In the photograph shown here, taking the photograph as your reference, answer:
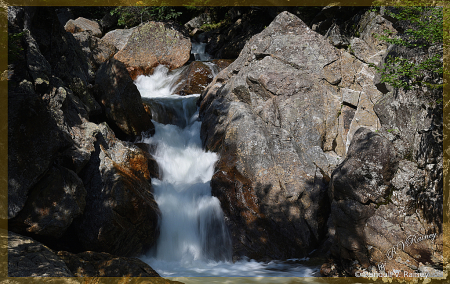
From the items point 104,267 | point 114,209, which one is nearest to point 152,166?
point 114,209

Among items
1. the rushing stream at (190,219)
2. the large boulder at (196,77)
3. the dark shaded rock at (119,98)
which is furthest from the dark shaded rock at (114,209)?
the large boulder at (196,77)

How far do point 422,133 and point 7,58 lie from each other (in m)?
8.72

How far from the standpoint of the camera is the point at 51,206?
6438 millimetres

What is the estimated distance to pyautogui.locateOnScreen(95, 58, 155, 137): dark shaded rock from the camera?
10414 millimetres

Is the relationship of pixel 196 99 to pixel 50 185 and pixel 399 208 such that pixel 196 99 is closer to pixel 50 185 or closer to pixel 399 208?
pixel 50 185

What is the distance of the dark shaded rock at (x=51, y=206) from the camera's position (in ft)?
20.1

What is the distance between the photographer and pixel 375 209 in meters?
6.54

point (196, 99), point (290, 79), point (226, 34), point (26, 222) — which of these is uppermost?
point (226, 34)

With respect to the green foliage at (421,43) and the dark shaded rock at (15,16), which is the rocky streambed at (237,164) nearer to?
the dark shaded rock at (15,16)

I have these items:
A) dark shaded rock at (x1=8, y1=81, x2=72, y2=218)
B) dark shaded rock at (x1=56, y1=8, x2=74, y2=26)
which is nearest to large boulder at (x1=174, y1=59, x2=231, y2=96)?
dark shaded rock at (x1=8, y1=81, x2=72, y2=218)

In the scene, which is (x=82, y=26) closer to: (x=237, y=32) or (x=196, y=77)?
(x=196, y=77)

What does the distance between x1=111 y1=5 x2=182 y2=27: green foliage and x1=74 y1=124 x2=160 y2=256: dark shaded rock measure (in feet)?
42.9

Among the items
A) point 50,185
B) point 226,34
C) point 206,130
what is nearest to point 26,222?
point 50,185

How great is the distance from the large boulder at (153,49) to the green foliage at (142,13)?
231 centimetres
